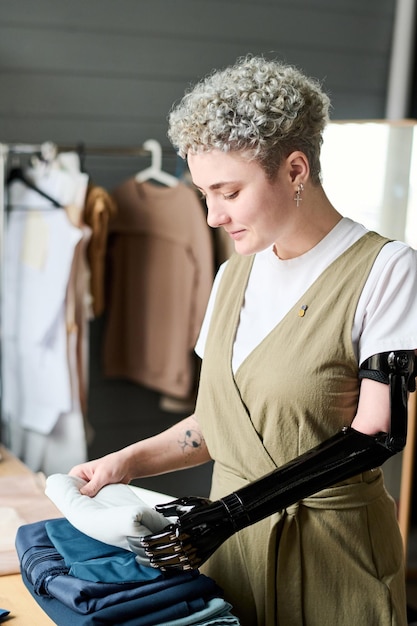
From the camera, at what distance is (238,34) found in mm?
3461

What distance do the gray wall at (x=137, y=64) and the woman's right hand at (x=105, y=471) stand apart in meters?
1.97

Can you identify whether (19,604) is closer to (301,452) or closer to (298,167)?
(301,452)

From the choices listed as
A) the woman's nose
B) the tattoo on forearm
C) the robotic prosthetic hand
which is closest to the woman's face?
the woman's nose

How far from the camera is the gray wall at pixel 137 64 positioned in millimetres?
3186

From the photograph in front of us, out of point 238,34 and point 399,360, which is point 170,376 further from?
point 399,360

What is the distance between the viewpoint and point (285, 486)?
1299 mm

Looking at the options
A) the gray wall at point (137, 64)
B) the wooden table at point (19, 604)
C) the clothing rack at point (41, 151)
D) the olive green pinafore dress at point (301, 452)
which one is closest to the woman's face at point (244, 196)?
the olive green pinafore dress at point (301, 452)

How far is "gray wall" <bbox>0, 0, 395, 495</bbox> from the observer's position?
10.5 ft

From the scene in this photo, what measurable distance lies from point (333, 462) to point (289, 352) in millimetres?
203

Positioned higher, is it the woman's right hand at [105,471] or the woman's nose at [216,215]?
the woman's nose at [216,215]

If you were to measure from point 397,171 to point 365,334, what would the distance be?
201 centimetres

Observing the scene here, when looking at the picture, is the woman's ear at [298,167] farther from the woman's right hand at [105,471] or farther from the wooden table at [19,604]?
the wooden table at [19,604]

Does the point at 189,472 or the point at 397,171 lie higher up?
the point at 397,171

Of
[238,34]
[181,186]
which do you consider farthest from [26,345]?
[238,34]
